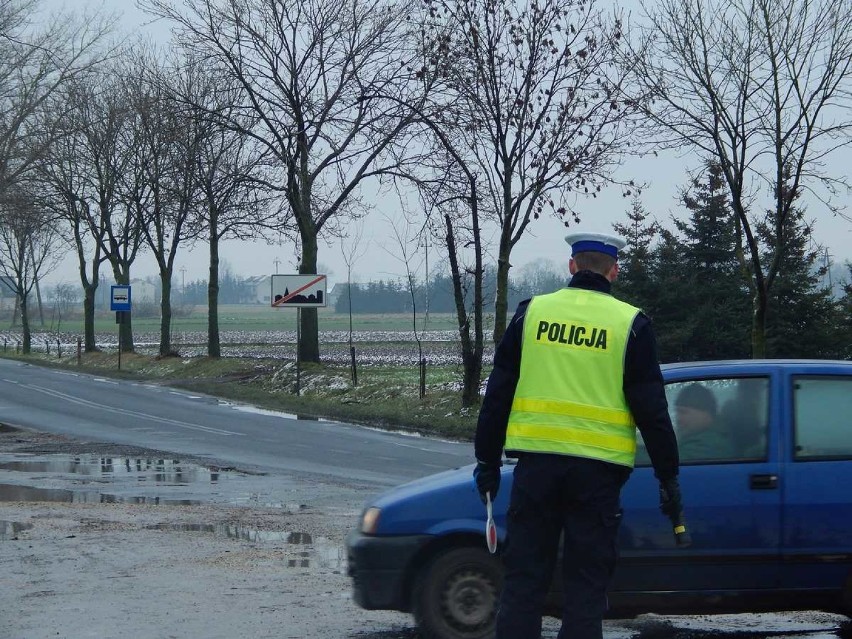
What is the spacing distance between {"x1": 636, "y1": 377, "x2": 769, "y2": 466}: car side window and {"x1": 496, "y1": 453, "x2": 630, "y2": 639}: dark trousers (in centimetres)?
177

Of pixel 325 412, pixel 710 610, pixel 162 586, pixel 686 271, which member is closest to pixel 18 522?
pixel 162 586

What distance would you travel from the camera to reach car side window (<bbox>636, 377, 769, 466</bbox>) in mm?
6355

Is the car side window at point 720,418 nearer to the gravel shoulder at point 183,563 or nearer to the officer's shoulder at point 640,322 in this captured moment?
the officer's shoulder at point 640,322

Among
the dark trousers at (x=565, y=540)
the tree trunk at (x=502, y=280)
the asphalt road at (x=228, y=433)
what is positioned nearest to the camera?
the dark trousers at (x=565, y=540)

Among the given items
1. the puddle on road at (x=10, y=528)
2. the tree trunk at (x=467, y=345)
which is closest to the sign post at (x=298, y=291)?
the tree trunk at (x=467, y=345)

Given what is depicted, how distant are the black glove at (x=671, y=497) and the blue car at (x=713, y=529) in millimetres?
1415

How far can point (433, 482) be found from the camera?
6547 millimetres

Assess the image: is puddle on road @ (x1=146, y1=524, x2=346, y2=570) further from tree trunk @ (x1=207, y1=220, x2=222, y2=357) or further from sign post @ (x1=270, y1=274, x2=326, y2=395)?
tree trunk @ (x1=207, y1=220, x2=222, y2=357)

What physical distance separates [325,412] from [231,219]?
54.3 ft

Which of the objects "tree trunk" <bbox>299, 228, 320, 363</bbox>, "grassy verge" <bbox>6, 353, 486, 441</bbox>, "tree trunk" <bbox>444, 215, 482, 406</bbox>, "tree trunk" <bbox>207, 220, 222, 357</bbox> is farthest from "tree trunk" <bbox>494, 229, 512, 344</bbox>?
"tree trunk" <bbox>207, 220, 222, 357</bbox>

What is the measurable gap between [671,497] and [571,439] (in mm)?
507

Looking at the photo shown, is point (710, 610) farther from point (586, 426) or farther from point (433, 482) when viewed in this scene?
point (586, 426)

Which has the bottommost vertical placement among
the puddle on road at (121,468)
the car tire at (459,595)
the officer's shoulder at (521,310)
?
the puddle on road at (121,468)

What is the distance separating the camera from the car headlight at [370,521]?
645 cm
